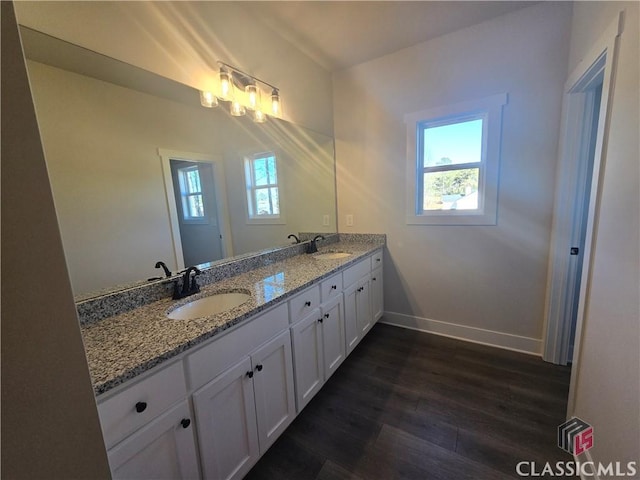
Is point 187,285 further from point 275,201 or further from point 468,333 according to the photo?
point 468,333

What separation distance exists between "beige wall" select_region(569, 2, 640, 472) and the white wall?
0.67m

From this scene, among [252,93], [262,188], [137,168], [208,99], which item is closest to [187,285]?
[137,168]

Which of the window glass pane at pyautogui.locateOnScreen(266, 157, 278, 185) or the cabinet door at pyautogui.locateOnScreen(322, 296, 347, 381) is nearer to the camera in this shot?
the cabinet door at pyautogui.locateOnScreen(322, 296, 347, 381)

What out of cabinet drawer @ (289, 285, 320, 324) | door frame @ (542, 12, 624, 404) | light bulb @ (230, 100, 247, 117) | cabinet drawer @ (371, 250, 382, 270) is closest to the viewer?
door frame @ (542, 12, 624, 404)

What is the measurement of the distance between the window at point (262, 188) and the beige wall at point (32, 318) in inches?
61.0

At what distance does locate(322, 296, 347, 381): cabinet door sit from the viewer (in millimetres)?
1809

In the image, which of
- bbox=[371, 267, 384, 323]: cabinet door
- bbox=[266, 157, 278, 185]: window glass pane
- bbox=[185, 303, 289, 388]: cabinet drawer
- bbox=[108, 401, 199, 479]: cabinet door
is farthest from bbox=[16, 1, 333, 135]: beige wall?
bbox=[371, 267, 384, 323]: cabinet door

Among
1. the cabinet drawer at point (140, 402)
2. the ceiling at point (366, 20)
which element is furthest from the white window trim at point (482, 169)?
the cabinet drawer at point (140, 402)

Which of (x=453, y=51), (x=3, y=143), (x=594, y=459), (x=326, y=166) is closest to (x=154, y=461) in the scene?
(x=3, y=143)

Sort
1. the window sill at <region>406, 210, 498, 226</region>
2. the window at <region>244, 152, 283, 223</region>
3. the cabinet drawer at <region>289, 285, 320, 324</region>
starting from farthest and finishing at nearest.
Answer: the window sill at <region>406, 210, 498, 226</region> < the window at <region>244, 152, 283, 223</region> < the cabinet drawer at <region>289, 285, 320, 324</region>

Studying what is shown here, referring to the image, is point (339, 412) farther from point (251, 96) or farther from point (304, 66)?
point (304, 66)

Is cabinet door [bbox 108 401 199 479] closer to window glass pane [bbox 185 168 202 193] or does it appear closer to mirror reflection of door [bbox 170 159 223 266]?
mirror reflection of door [bbox 170 159 223 266]

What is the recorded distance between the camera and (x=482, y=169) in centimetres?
222

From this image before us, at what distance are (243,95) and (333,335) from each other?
1.77 metres
